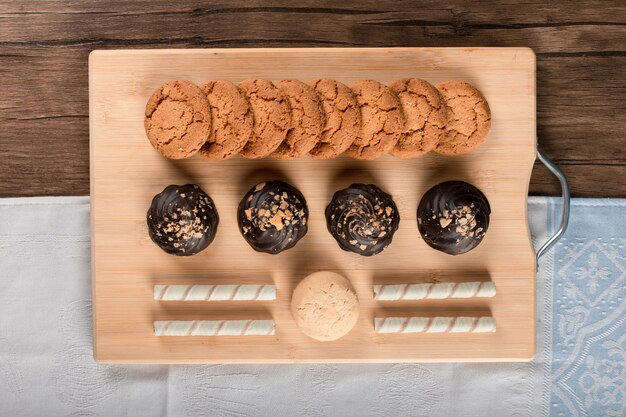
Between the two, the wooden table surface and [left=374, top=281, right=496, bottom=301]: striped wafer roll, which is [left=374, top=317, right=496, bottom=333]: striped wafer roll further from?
the wooden table surface

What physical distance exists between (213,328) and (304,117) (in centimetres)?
87

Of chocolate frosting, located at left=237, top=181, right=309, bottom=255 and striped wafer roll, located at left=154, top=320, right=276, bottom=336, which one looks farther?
striped wafer roll, located at left=154, top=320, right=276, bottom=336

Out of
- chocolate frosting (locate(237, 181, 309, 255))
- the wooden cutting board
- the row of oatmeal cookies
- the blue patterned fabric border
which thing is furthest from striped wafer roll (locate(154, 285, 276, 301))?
the blue patterned fabric border

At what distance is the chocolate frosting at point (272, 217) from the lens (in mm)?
1911

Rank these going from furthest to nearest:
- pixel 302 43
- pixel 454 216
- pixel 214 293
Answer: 1. pixel 302 43
2. pixel 214 293
3. pixel 454 216

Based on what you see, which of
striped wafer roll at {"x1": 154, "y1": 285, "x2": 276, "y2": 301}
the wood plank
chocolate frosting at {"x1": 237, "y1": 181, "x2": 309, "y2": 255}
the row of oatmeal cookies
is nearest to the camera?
the row of oatmeal cookies

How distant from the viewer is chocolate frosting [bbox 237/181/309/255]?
1.91 metres

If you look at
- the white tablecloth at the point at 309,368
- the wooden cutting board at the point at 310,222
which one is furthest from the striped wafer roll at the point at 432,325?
the white tablecloth at the point at 309,368

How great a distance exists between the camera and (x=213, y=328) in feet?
6.68

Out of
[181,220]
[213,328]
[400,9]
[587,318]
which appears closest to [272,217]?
[181,220]

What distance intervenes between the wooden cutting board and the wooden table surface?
194 mm

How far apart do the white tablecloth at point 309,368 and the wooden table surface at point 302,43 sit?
0.62 feet

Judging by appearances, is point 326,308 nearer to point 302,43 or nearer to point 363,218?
point 363,218

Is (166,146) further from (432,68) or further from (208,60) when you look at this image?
(432,68)
